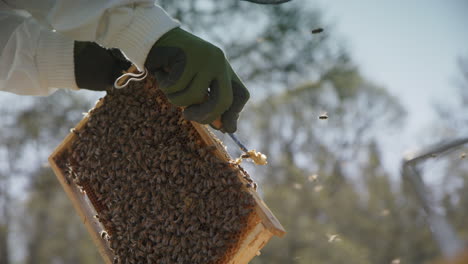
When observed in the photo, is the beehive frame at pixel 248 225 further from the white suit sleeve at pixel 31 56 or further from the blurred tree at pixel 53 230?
the blurred tree at pixel 53 230

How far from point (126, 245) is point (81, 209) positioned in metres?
0.60

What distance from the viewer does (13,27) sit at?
11.8 ft

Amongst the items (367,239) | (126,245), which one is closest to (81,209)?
(126,245)

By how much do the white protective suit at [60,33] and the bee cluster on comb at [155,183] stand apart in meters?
0.51

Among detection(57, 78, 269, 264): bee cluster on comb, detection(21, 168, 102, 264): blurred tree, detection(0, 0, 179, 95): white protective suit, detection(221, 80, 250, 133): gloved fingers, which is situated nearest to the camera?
detection(0, 0, 179, 95): white protective suit

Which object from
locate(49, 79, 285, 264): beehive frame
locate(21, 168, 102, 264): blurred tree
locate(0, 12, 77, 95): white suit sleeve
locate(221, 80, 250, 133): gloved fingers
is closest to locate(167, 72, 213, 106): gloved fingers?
locate(221, 80, 250, 133): gloved fingers

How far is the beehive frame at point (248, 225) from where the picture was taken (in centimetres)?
293

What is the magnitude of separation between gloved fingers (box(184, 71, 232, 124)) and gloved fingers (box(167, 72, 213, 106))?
0.05m

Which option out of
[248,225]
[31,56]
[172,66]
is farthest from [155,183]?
[31,56]

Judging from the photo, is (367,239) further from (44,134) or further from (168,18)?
(168,18)

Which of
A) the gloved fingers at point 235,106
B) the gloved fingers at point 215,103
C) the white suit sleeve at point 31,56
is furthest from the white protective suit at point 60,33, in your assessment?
the gloved fingers at point 235,106

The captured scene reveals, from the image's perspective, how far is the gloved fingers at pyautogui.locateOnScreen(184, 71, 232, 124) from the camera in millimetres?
2992

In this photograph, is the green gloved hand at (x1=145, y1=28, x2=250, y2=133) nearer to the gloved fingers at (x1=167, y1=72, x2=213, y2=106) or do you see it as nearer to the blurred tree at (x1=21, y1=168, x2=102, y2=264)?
the gloved fingers at (x1=167, y1=72, x2=213, y2=106)

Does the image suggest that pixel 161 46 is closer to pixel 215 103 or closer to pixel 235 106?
pixel 215 103
